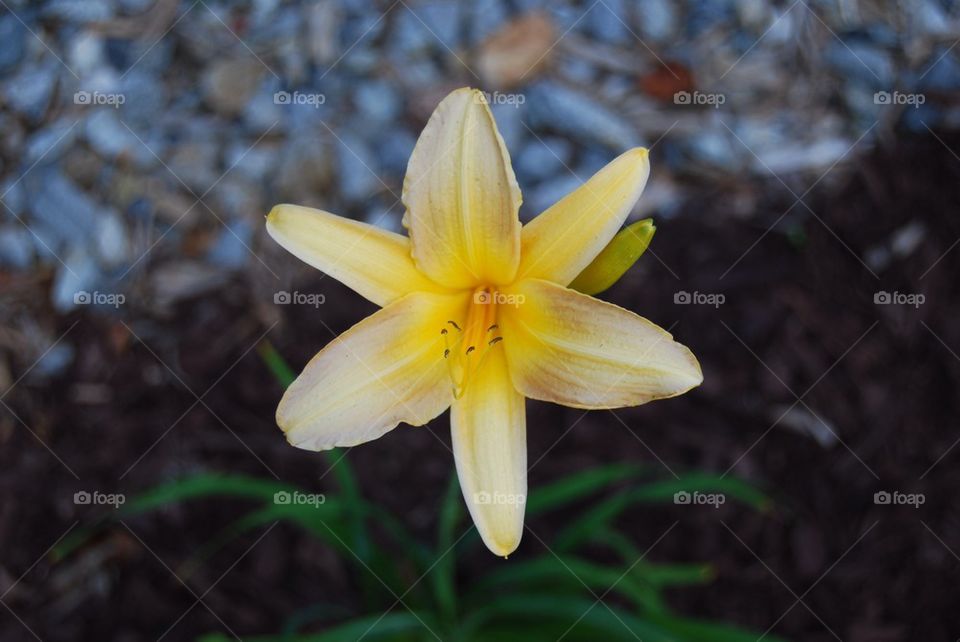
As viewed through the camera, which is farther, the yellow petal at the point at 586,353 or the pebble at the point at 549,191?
the pebble at the point at 549,191

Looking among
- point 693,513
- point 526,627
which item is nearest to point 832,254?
point 693,513

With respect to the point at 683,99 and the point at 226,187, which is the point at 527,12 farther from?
the point at 226,187
